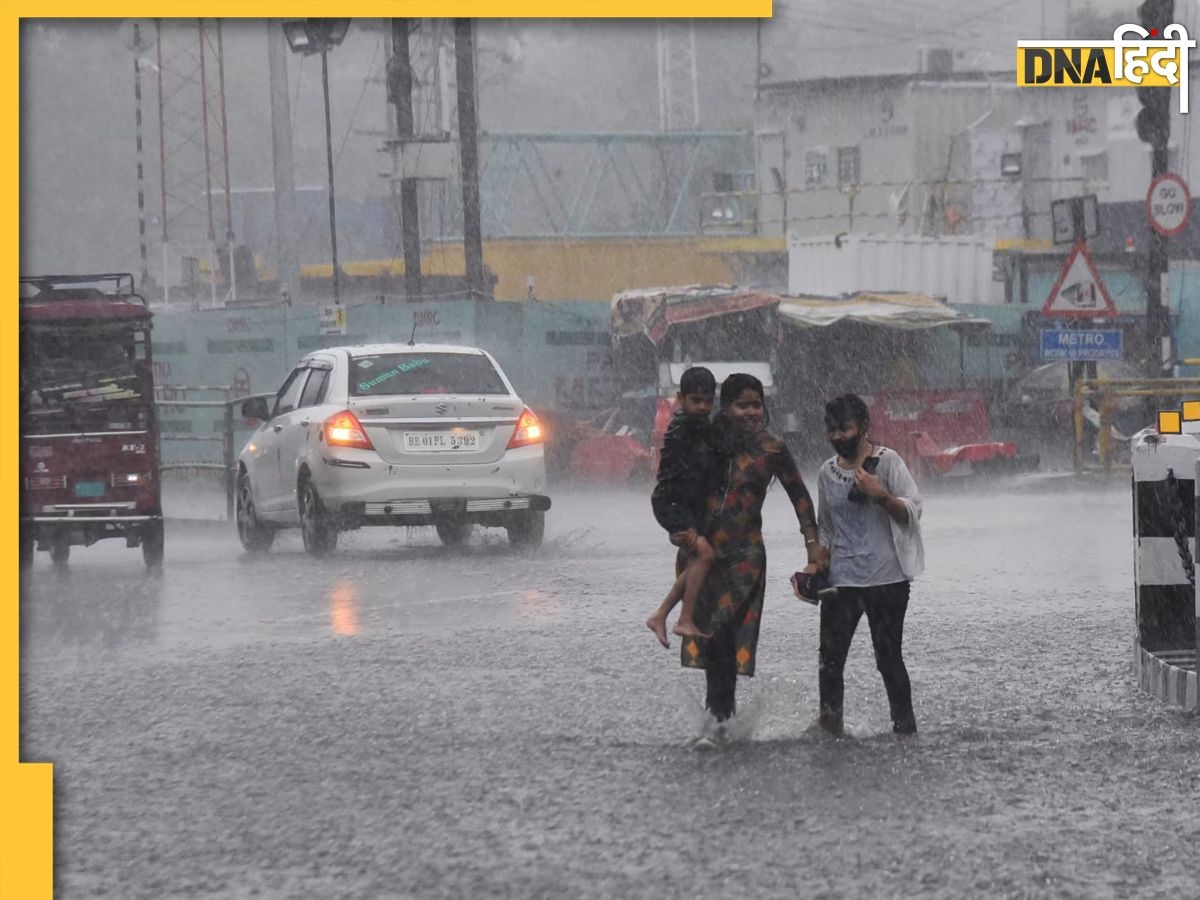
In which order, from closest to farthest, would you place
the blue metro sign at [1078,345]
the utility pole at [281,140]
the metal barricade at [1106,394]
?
the blue metro sign at [1078,345] → the metal barricade at [1106,394] → the utility pole at [281,140]

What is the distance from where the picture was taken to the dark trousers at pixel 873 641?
7.06m

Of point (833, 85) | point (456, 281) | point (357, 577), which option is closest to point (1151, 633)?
point (357, 577)

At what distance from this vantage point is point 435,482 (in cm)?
1436

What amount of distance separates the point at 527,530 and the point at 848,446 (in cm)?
829

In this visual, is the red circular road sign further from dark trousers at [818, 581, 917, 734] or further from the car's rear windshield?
dark trousers at [818, 581, 917, 734]

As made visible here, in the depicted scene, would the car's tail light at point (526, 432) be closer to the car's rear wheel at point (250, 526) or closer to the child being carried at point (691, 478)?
the car's rear wheel at point (250, 526)

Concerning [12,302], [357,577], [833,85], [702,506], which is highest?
[833,85]

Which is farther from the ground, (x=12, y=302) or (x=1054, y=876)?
(x=12, y=302)

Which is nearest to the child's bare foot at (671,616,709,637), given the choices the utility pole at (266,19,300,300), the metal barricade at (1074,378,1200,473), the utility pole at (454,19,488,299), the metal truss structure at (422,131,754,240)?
the metal barricade at (1074,378,1200,473)

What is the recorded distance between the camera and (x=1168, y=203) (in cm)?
2047

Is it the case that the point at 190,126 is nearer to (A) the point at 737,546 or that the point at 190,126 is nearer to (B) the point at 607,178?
(B) the point at 607,178

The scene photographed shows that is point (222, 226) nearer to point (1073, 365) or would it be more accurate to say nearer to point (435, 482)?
point (1073, 365)

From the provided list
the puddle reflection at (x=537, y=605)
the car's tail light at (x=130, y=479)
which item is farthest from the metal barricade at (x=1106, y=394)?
the puddle reflection at (x=537, y=605)

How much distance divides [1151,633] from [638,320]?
1811 centimetres
